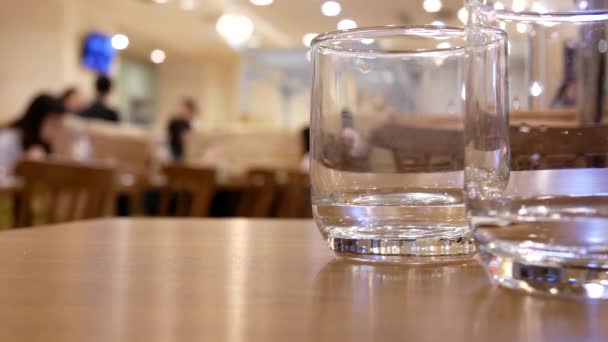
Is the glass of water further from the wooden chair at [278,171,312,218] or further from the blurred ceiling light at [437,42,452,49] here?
the wooden chair at [278,171,312,218]

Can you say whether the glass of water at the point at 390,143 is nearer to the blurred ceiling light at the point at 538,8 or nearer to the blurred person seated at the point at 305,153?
the blurred ceiling light at the point at 538,8

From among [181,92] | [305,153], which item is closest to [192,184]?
[305,153]

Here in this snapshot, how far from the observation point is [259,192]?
133 inches

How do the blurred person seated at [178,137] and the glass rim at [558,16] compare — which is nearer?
the glass rim at [558,16]

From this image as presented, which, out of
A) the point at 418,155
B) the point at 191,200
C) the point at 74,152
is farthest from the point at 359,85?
the point at 74,152

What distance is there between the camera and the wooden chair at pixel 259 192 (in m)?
3.32

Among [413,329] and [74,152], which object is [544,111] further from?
[74,152]

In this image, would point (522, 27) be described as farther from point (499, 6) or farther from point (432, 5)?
point (432, 5)

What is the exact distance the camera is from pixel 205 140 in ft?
15.6

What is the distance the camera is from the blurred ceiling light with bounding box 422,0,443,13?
6.34 meters

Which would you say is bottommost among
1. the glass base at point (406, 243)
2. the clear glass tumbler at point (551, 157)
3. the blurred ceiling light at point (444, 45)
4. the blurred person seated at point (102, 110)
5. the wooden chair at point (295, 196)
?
the wooden chair at point (295, 196)

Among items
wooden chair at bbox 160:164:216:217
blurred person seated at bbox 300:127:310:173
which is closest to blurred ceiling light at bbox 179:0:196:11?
blurred person seated at bbox 300:127:310:173

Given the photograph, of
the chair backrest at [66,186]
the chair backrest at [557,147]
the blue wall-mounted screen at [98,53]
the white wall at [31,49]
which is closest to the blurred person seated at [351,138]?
the chair backrest at [557,147]

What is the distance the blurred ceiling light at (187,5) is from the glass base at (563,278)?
717 centimetres
